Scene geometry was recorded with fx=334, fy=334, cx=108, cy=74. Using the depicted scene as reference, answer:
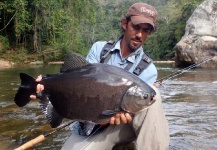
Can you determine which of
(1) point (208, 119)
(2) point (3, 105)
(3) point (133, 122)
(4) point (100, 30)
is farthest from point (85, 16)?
(4) point (100, 30)

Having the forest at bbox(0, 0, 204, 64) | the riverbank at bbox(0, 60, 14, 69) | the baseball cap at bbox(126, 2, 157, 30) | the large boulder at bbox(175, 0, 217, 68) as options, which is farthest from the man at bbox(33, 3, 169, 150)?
the riverbank at bbox(0, 60, 14, 69)

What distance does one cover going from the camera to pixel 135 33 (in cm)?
309

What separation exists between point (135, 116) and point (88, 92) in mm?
459

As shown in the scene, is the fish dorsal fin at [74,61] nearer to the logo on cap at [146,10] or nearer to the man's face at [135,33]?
the man's face at [135,33]

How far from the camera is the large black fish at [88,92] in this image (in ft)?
8.27

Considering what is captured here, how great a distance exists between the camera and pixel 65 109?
2729mm

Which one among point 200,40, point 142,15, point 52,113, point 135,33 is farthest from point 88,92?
point 200,40

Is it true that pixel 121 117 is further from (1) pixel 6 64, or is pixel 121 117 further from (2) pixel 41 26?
(2) pixel 41 26

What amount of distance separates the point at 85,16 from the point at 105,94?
23.4 m

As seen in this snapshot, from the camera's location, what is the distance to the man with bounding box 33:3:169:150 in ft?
9.18

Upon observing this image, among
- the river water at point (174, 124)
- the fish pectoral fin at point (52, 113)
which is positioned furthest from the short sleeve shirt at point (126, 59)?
the river water at point (174, 124)

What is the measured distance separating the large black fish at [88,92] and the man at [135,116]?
0.14m

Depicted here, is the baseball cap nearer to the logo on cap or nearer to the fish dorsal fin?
the logo on cap

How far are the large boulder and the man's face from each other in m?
16.8
